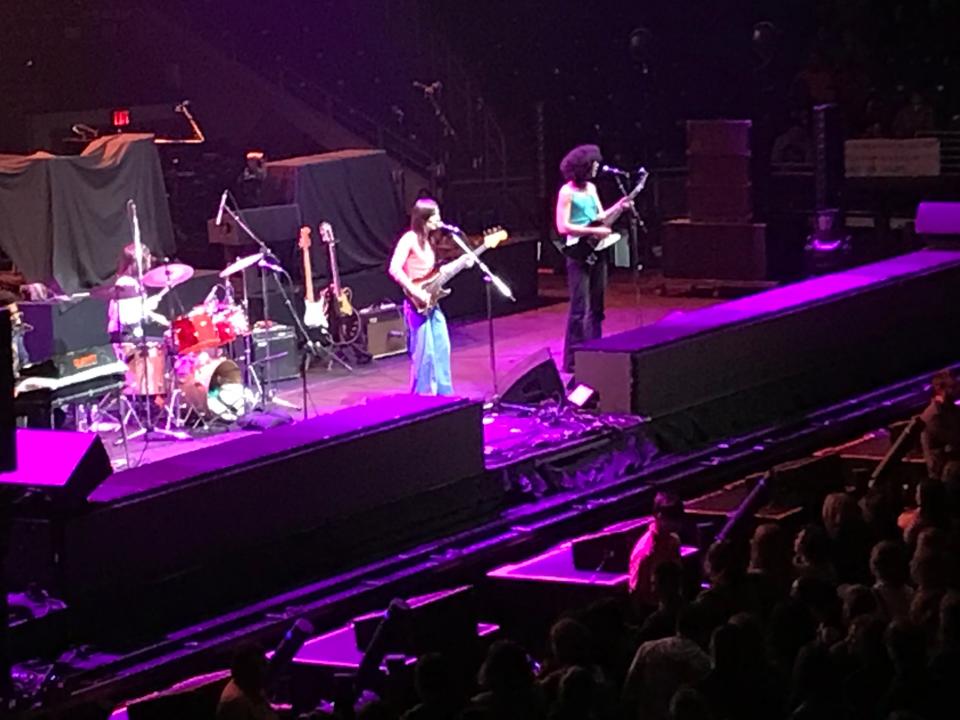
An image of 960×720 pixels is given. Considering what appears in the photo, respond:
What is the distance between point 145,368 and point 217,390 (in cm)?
57

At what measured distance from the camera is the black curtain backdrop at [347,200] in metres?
18.9

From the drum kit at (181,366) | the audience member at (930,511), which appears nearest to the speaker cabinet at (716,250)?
the drum kit at (181,366)

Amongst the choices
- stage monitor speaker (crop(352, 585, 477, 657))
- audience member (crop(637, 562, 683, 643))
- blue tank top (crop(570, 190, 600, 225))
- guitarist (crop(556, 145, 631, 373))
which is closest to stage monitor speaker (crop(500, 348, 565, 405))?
guitarist (crop(556, 145, 631, 373))

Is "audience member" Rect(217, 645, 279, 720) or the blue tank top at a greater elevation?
the blue tank top

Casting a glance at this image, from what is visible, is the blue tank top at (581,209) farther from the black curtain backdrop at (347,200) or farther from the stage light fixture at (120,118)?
the stage light fixture at (120,118)

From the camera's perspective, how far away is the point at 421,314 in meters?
13.8

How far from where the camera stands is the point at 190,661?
1037 cm

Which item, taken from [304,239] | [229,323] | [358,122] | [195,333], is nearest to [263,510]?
[195,333]

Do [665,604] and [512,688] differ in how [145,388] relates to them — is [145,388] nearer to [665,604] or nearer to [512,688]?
[665,604]

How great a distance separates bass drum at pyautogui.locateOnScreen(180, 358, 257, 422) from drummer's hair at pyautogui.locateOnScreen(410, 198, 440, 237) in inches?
75.6

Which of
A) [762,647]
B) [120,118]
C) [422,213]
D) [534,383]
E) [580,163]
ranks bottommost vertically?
[534,383]

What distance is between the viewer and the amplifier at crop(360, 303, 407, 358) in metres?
17.4

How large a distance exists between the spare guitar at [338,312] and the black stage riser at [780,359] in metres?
3.24

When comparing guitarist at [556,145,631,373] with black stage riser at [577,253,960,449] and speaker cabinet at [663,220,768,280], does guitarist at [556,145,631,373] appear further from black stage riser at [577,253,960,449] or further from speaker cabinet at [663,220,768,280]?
speaker cabinet at [663,220,768,280]
